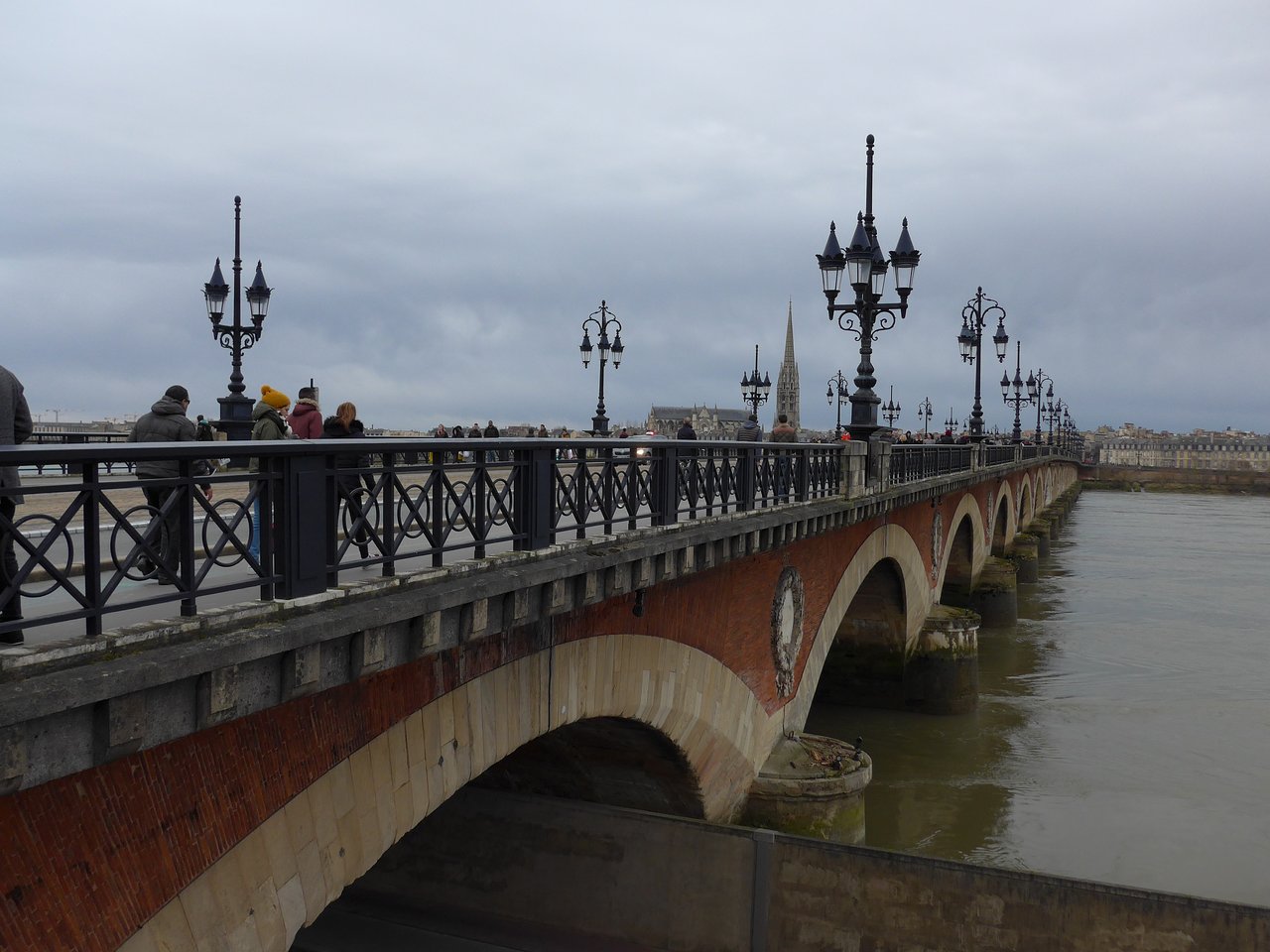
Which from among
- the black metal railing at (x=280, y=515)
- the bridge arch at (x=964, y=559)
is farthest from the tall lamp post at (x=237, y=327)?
the bridge arch at (x=964, y=559)

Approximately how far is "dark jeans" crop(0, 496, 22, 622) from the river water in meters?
14.2

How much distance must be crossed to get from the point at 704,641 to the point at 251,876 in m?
6.69

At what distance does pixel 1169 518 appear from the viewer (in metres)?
79.8

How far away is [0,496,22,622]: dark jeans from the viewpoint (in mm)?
4043

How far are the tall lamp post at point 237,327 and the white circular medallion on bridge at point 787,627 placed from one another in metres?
10.5

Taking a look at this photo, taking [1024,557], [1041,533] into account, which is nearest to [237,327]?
[1024,557]

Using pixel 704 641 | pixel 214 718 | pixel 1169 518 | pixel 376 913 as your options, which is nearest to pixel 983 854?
pixel 704 641

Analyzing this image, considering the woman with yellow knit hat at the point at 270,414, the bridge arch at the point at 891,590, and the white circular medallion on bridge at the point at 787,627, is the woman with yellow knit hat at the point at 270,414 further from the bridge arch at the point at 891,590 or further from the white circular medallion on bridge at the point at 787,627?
the bridge arch at the point at 891,590

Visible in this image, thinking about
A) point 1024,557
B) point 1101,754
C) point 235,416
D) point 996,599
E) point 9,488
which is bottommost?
point 1101,754

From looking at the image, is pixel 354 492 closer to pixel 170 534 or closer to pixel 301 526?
pixel 301 526

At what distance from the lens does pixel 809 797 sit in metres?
13.8

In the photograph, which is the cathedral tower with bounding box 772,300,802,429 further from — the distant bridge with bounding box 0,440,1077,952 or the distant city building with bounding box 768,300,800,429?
the distant bridge with bounding box 0,440,1077,952

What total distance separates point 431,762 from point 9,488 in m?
3.40

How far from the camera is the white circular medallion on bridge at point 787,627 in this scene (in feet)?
45.4
